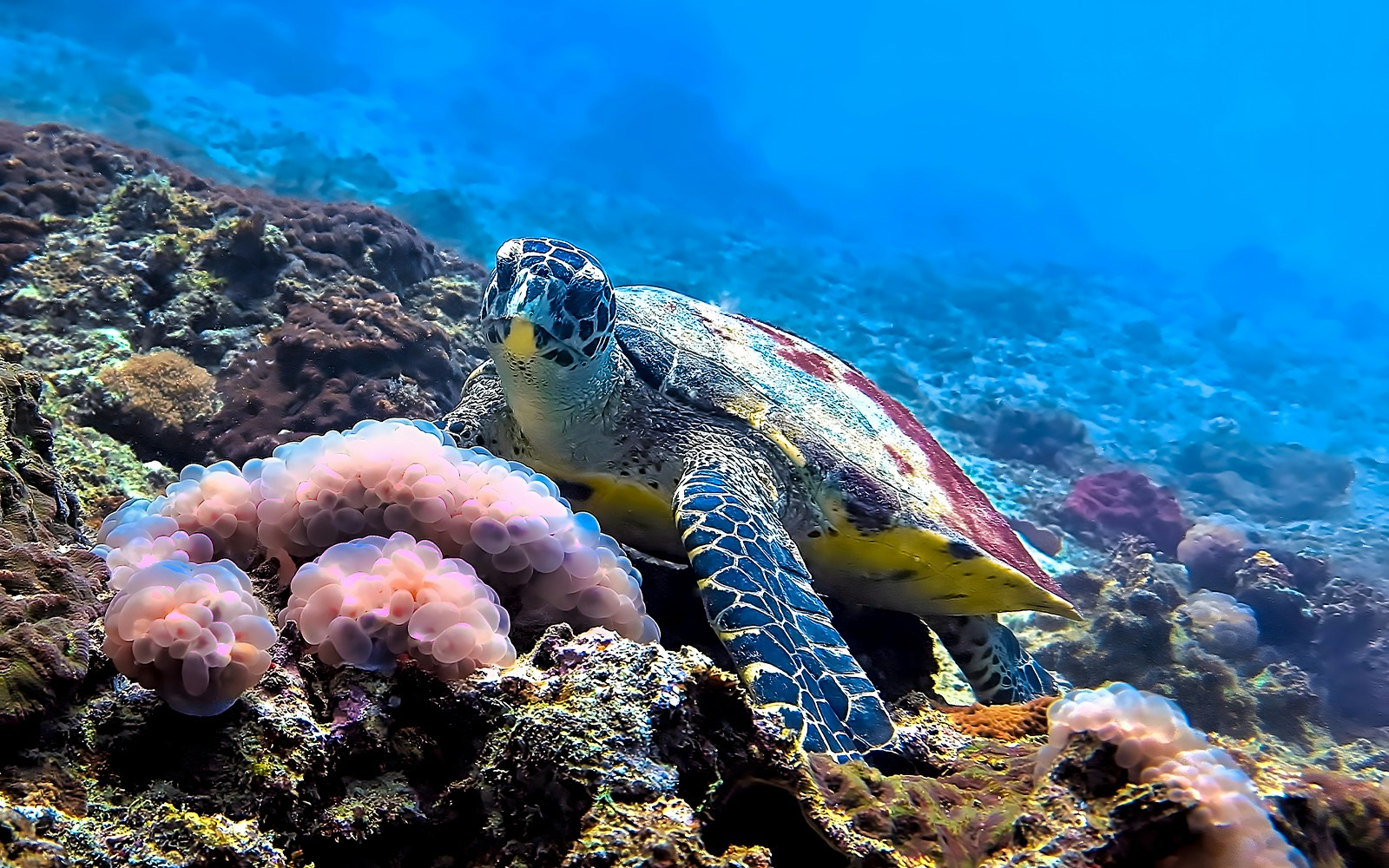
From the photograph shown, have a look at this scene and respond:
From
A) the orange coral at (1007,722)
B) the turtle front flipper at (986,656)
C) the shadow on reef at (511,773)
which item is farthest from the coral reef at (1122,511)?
the shadow on reef at (511,773)

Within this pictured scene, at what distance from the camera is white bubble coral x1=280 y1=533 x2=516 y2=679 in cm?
125

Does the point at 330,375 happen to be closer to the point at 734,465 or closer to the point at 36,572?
the point at 734,465

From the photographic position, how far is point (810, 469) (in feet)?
10.2

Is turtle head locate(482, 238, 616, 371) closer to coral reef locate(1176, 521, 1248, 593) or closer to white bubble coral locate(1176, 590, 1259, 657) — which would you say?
white bubble coral locate(1176, 590, 1259, 657)

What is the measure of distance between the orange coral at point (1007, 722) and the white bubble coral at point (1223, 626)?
225 inches

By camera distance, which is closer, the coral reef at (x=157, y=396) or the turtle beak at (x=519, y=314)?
the turtle beak at (x=519, y=314)

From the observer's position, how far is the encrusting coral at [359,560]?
1.12m

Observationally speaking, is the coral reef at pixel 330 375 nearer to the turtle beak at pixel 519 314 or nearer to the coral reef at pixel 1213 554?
the turtle beak at pixel 519 314

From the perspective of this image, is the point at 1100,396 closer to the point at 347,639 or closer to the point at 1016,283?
the point at 1016,283

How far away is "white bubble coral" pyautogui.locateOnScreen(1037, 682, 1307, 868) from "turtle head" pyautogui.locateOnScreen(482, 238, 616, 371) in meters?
2.27

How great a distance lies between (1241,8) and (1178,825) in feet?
358

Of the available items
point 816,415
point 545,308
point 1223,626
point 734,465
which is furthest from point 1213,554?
point 545,308

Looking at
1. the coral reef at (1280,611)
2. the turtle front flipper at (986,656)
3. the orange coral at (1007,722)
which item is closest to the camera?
the orange coral at (1007,722)

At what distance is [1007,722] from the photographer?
2.10m
